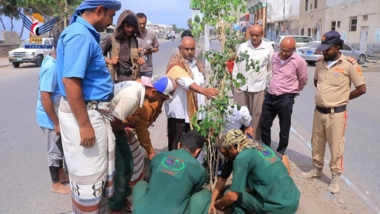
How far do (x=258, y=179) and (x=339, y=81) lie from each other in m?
1.67

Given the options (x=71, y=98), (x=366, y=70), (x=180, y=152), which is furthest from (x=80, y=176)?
(x=366, y=70)

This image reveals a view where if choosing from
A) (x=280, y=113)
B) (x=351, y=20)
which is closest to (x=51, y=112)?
(x=280, y=113)

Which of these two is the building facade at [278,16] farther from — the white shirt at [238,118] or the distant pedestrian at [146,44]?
the white shirt at [238,118]

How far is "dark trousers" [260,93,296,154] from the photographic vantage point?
453 cm

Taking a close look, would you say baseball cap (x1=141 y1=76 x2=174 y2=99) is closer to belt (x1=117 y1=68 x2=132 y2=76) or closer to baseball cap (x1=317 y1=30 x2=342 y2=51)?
belt (x1=117 y1=68 x2=132 y2=76)

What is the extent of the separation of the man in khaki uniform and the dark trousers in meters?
0.61

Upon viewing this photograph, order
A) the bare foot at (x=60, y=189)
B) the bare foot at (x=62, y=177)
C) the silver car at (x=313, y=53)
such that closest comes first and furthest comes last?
the bare foot at (x=60, y=189), the bare foot at (x=62, y=177), the silver car at (x=313, y=53)

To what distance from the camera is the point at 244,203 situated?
3023mm

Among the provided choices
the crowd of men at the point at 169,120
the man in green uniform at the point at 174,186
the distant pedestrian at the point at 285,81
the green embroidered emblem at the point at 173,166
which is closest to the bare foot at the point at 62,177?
the crowd of men at the point at 169,120

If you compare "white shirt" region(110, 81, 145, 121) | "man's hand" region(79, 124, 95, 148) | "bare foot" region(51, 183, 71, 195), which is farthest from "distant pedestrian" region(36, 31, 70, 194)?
"man's hand" region(79, 124, 95, 148)

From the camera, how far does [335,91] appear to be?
378cm

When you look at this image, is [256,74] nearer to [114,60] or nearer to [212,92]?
[212,92]

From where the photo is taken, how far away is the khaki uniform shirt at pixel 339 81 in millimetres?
3711

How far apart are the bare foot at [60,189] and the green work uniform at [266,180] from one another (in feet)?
6.41
